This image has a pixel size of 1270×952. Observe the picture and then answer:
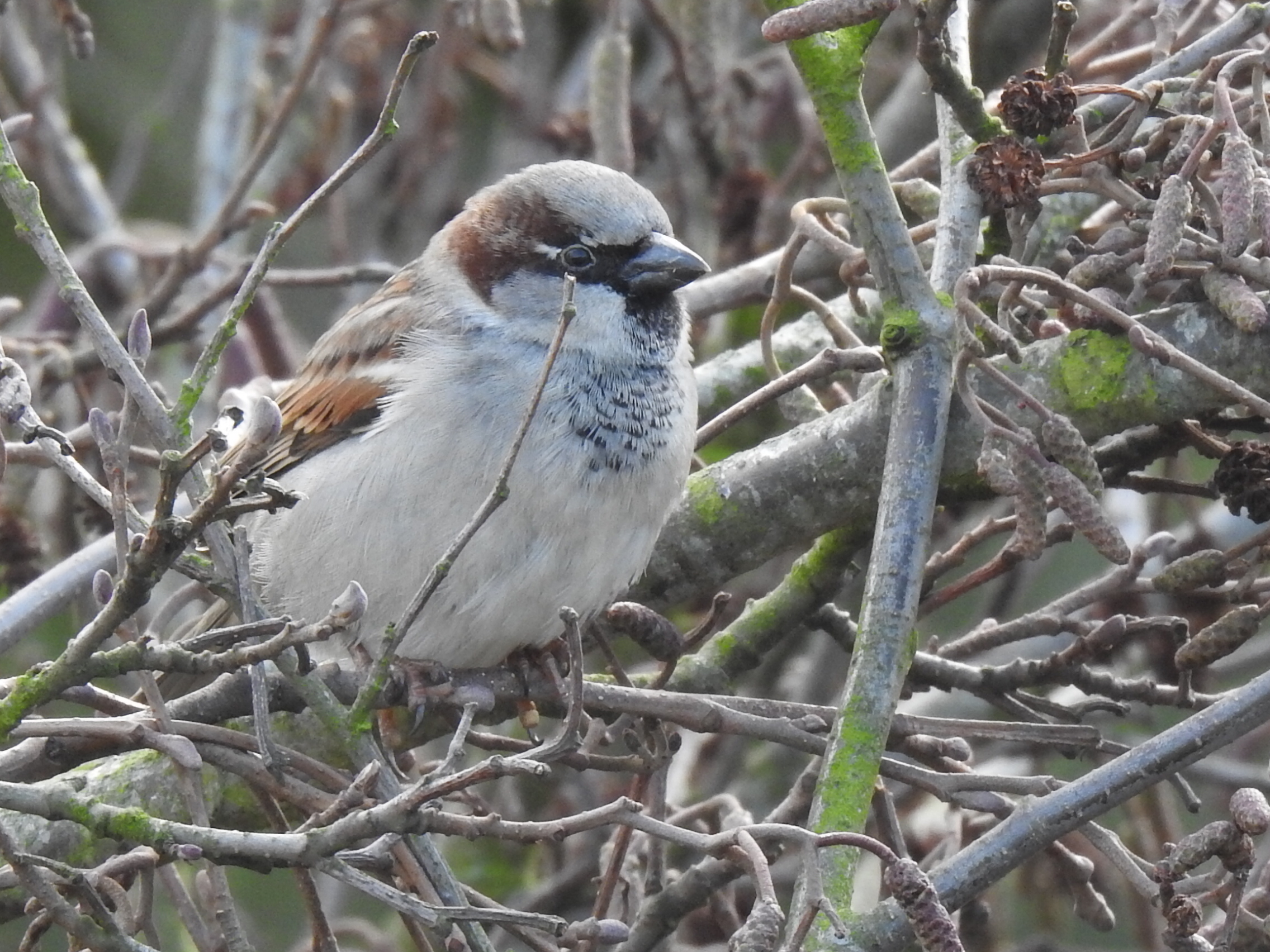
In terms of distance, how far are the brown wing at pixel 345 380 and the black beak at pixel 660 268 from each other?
0.40 m

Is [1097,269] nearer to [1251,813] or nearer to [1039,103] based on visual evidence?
[1039,103]

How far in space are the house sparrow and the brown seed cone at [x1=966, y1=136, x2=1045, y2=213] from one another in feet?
2.45

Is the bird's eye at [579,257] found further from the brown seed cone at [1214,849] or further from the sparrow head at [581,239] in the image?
the brown seed cone at [1214,849]

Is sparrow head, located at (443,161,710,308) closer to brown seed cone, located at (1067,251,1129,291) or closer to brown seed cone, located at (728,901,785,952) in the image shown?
brown seed cone, located at (1067,251,1129,291)

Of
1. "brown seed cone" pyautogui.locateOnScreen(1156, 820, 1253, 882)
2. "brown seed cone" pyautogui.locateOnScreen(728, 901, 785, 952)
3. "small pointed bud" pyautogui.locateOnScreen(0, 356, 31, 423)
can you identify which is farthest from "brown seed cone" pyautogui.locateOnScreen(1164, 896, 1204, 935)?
"small pointed bud" pyautogui.locateOnScreen(0, 356, 31, 423)

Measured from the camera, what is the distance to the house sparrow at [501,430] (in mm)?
2449

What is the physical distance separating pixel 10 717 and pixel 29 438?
0.27m

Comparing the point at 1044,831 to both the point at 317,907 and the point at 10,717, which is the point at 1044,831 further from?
the point at 10,717

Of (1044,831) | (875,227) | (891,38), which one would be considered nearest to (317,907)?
(1044,831)

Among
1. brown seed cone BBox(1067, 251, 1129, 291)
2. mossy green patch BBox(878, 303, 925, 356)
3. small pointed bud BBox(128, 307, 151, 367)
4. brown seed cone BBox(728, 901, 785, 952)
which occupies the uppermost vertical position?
brown seed cone BBox(1067, 251, 1129, 291)

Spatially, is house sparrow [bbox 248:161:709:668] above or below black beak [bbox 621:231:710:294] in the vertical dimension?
below

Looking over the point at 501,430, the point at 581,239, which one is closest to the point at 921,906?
the point at 501,430

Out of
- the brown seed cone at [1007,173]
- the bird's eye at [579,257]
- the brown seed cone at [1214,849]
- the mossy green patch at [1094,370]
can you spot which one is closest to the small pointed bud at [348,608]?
the brown seed cone at [1214,849]

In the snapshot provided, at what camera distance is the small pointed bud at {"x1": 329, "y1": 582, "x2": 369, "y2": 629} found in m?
1.46
